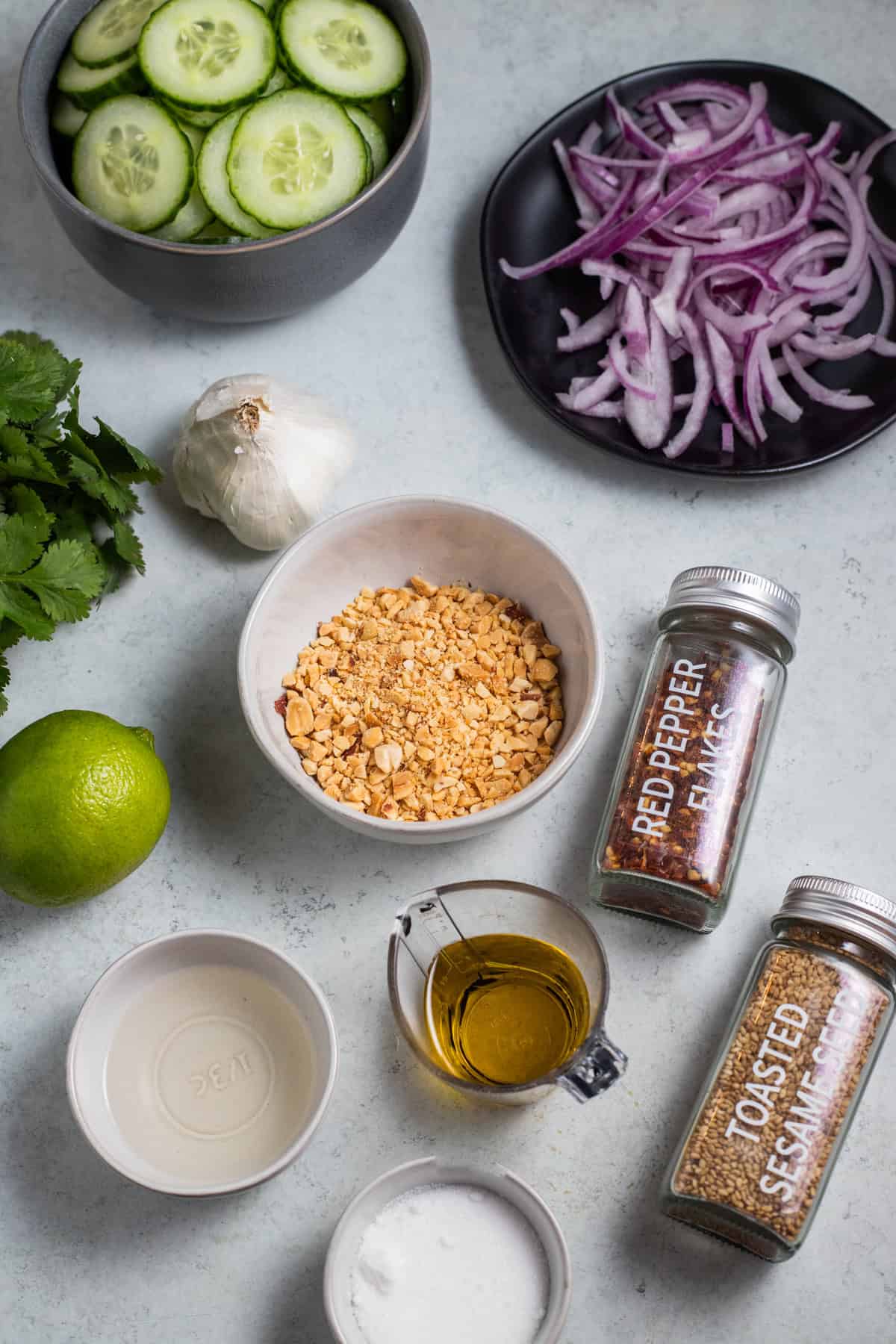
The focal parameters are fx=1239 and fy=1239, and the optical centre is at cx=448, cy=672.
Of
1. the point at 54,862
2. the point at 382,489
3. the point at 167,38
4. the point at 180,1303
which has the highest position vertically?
the point at 167,38

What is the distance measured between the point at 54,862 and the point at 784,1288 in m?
0.88

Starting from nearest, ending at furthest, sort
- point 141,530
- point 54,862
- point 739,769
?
Result: point 54,862, point 739,769, point 141,530

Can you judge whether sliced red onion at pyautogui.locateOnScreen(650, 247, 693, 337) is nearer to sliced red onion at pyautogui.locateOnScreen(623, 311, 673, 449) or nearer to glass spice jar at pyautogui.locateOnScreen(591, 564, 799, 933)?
sliced red onion at pyautogui.locateOnScreen(623, 311, 673, 449)

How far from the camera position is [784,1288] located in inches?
51.3

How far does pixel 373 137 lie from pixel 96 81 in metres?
0.31

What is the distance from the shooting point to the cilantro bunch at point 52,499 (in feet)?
4.14

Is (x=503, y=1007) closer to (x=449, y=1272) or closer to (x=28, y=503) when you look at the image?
(x=449, y=1272)

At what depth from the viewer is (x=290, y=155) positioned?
4.45ft

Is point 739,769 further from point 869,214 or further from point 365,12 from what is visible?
point 365,12

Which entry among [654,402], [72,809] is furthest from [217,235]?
[72,809]

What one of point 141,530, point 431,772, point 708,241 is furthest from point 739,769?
point 141,530

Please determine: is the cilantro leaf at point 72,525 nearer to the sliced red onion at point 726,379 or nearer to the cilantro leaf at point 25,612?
the cilantro leaf at point 25,612

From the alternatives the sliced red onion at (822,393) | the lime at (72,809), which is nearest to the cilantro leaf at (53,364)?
the lime at (72,809)

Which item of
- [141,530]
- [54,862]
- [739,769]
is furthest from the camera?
[141,530]
